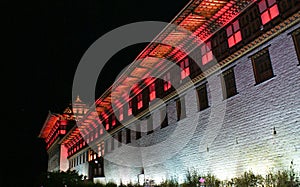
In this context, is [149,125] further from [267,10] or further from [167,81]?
[267,10]

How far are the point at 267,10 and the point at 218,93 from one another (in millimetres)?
5318

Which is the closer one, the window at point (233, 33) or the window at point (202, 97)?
the window at point (233, 33)

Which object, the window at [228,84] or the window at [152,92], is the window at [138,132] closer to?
the window at [152,92]

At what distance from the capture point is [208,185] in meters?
16.6

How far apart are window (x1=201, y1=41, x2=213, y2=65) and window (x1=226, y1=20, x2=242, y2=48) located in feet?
5.63

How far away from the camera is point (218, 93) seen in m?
17.2

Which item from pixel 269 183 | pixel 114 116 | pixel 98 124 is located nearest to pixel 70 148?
pixel 98 124

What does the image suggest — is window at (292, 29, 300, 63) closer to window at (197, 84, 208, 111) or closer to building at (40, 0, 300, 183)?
building at (40, 0, 300, 183)

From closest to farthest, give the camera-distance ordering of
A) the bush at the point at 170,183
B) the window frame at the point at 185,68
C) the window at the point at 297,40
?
the window at the point at 297,40 → the bush at the point at 170,183 → the window frame at the point at 185,68

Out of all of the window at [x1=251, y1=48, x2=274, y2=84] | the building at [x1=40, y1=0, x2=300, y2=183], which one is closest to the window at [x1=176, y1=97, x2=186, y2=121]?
the building at [x1=40, y1=0, x2=300, y2=183]

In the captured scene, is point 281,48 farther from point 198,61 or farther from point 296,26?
point 198,61

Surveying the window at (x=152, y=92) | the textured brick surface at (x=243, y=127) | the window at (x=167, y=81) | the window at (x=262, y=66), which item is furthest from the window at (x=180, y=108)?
the window at (x=262, y=66)

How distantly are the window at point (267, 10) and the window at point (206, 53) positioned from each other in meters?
4.24

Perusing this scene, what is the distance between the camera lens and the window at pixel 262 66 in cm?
1402
